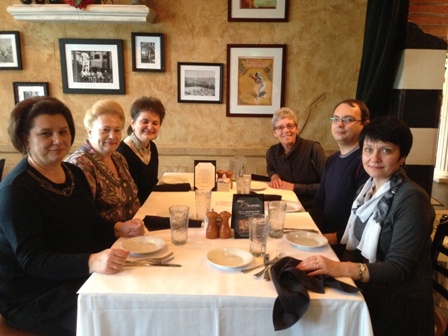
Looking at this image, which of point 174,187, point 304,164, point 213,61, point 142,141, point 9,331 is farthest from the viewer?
point 213,61

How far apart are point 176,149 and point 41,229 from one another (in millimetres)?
2292

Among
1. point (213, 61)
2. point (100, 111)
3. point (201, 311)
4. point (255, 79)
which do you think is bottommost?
point (201, 311)

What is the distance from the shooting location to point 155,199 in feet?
7.09

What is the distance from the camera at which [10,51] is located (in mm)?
3486

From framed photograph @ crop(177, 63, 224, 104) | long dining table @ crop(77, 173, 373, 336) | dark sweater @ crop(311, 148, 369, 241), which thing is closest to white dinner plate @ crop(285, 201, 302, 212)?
dark sweater @ crop(311, 148, 369, 241)

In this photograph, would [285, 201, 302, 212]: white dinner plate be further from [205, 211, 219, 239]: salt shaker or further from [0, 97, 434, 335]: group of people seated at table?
[205, 211, 219, 239]: salt shaker

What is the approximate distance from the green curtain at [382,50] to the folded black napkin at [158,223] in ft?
6.64

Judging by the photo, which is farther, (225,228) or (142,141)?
(142,141)

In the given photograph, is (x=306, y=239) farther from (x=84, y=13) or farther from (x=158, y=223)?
(x=84, y=13)

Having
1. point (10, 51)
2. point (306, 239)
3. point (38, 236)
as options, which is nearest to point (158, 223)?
point (38, 236)

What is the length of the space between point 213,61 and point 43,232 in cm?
249

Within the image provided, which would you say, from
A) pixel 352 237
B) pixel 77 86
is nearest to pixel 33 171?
pixel 352 237

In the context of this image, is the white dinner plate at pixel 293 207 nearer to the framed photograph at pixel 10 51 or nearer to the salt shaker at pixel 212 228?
the salt shaker at pixel 212 228

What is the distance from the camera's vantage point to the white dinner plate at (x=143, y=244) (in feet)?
4.57
